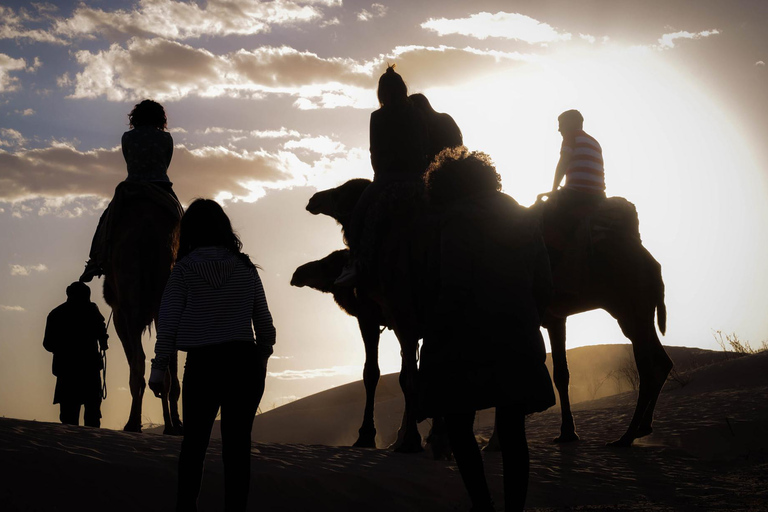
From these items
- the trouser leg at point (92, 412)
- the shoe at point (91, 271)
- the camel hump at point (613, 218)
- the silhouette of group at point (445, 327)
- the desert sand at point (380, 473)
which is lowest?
the desert sand at point (380, 473)

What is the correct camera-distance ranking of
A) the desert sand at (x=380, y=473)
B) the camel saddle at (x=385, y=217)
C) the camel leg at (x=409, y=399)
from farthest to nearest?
the camel saddle at (x=385, y=217) < the camel leg at (x=409, y=399) < the desert sand at (x=380, y=473)

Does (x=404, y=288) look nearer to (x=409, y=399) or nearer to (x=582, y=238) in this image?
(x=409, y=399)

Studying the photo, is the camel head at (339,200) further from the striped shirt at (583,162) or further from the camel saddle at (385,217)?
the striped shirt at (583,162)

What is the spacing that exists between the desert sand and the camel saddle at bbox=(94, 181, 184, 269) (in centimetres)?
299

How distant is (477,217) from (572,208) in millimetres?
4947

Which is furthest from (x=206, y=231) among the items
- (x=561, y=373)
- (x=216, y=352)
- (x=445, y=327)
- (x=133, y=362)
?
(x=561, y=373)

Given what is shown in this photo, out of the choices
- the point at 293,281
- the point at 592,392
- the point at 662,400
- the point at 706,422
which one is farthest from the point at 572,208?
the point at 592,392

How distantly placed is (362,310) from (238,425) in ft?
16.2

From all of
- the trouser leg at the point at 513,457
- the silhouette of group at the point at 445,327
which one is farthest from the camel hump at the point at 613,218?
the trouser leg at the point at 513,457

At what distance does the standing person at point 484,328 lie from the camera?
4.74 metres

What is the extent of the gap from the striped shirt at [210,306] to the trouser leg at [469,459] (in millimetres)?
1206

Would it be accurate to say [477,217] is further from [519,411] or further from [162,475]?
[162,475]

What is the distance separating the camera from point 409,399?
859cm

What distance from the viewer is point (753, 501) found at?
6293 millimetres
